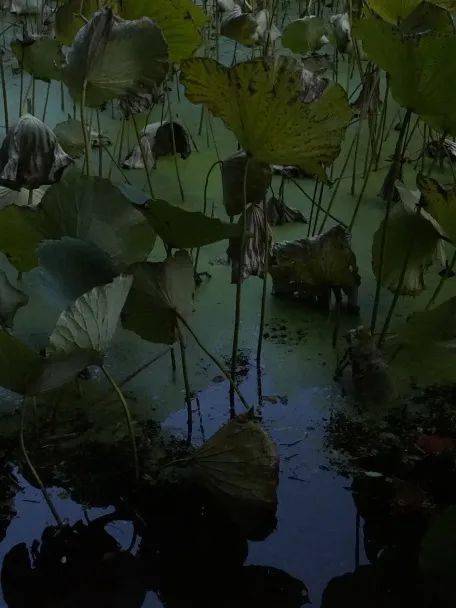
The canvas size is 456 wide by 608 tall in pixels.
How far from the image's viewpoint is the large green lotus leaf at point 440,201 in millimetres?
1090

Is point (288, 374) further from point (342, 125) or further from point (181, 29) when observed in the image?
point (181, 29)

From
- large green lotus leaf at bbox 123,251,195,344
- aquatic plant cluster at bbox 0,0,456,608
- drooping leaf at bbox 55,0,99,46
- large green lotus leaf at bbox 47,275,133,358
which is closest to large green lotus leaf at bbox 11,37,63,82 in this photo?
drooping leaf at bbox 55,0,99,46

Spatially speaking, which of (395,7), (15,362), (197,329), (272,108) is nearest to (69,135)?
(197,329)

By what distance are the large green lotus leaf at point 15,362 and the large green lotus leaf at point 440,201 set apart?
0.58m

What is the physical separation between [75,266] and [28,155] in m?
0.34

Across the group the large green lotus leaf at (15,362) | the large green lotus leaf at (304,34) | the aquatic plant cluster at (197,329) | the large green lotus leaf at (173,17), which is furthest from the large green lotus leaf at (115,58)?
the large green lotus leaf at (304,34)

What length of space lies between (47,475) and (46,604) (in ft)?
0.68

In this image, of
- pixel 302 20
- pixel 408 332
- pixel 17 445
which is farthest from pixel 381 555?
pixel 302 20

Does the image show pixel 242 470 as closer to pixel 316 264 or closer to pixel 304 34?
pixel 316 264

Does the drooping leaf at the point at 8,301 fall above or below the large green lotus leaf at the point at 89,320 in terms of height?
below

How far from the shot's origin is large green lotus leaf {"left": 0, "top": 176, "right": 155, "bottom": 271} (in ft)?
3.51

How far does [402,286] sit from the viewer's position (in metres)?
1.34

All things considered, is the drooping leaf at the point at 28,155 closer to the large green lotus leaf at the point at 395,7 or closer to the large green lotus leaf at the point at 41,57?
the large green lotus leaf at the point at 41,57

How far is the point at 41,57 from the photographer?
164 cm
